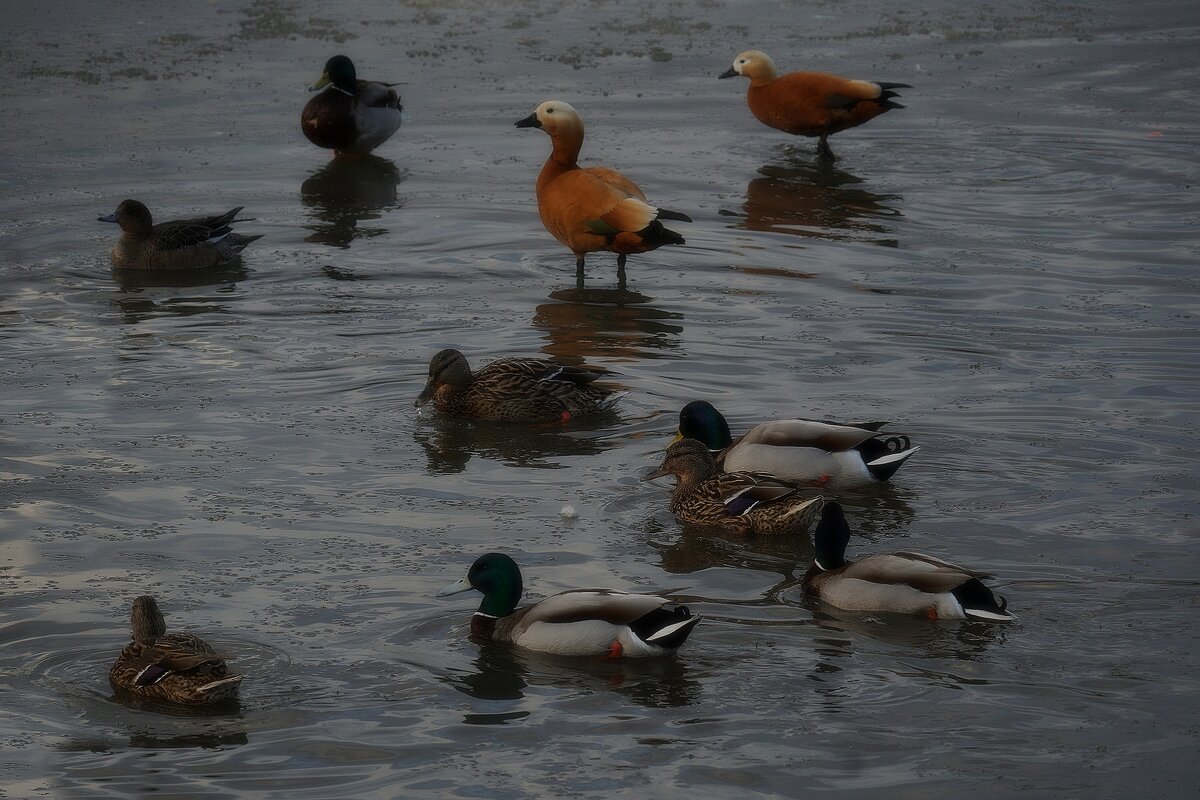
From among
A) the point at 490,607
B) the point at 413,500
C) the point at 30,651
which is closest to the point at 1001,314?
the point at 413,500

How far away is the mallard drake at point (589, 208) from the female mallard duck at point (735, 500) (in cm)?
418

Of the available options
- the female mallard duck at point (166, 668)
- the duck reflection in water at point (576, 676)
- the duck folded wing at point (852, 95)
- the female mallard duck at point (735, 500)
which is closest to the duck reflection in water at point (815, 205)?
the duck folded wing at point (852, 95)

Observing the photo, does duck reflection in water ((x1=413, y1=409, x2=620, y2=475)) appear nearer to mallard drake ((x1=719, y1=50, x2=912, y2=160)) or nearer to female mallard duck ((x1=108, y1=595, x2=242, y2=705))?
female mallard duck ((x1=108, y1=595, x2=242, y2=705))

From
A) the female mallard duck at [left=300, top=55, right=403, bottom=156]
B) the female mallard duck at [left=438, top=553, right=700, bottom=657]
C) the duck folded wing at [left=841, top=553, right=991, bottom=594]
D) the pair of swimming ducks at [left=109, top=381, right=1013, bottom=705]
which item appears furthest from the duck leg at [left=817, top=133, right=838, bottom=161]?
the female mallard duck at [left=438, top=553, right=700, bottom=657]

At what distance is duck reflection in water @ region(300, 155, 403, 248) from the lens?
46.2 feet

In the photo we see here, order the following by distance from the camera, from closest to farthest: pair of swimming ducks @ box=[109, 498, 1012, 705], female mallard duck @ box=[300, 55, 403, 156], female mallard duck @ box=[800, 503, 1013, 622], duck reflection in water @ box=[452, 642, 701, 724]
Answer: pair of swimming ducks @ box=[109, 498, 1012, 705]
duck reflection in water @ box=[452, 642, 701, 724]
female mallard duck @ box=[800, 503, 1013, 622]
female mallard duck @ box=[300, 55, 403, 156]

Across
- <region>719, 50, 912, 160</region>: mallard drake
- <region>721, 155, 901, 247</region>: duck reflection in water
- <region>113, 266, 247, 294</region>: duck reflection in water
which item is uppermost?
<region>719, 50, 912, 160</region>: mallard drake

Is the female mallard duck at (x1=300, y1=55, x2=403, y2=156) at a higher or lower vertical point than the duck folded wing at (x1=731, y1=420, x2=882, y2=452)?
higher

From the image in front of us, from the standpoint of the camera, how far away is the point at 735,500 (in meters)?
8.16

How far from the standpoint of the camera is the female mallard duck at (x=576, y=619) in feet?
21.9

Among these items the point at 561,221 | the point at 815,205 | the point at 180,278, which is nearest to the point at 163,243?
the point at 180,278

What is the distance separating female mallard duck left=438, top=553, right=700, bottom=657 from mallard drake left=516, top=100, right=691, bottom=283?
5.71 m

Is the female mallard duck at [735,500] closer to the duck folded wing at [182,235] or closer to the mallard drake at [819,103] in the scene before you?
the duck folded wing at [182,235]

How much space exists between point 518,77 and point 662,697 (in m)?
13.2
